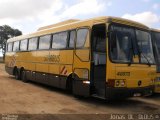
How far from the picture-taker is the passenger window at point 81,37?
40.3 ft

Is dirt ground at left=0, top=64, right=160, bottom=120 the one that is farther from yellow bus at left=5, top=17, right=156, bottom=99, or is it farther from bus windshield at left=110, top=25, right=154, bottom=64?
bus windshield at left=110, top=25, right=154, bottom=64

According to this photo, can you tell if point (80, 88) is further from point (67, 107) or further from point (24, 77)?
point (24, 77)

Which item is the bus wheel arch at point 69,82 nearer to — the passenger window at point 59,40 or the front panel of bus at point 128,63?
the passenger window at point 59,40

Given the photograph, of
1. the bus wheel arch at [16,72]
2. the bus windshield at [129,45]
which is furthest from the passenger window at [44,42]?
the bus windshield at [129,45]

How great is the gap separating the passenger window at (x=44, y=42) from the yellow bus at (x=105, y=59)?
135 cm

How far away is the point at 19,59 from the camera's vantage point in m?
21.2

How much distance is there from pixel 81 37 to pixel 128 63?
250cm

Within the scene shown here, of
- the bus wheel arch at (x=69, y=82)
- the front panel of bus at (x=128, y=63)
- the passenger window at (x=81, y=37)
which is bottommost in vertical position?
the bus wheel arch at (x=69, y=82)

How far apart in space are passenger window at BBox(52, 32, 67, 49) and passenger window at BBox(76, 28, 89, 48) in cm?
133

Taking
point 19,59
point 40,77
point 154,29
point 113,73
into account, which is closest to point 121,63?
point 113,73

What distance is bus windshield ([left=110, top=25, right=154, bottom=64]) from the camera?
1094 cm

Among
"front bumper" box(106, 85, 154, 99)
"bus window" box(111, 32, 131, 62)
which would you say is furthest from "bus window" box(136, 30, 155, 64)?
"front bumper" box(106, 85, 154, 99)

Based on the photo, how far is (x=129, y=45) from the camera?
11.4 metres

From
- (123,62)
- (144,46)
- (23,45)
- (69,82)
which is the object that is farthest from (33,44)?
(123,62)
